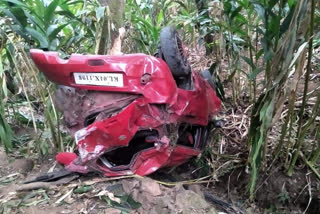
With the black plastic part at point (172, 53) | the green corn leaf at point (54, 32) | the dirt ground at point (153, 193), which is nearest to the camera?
the dirt ground at point (153, 193)

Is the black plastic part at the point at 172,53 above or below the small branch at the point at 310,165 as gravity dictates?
above

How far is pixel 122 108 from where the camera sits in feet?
6.07

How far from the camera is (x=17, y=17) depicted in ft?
6.74

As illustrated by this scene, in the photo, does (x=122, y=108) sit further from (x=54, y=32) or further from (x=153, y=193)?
(x=54, y=32)

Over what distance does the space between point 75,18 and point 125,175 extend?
104cm

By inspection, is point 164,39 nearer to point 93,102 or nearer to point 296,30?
point 93,102

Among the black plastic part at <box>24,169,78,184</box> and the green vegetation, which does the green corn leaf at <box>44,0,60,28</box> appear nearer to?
the green vegetation

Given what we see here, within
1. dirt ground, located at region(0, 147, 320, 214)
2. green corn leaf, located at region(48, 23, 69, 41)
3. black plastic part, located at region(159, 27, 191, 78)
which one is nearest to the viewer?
dirt ground, located at region(0, 147, 320, 214)

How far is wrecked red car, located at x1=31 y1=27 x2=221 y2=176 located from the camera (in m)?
1.82

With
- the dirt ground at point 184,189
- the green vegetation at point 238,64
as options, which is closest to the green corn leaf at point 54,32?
the green vegetation at point 238,64

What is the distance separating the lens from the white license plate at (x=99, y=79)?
183 cm

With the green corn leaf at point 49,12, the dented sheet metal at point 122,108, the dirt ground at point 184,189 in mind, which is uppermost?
the green corn leaf at point 49,12

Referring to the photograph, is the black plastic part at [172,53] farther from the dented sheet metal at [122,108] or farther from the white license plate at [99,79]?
the white license plate at [99,79]

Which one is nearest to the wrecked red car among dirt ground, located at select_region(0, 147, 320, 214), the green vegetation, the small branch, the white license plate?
the white license plate
